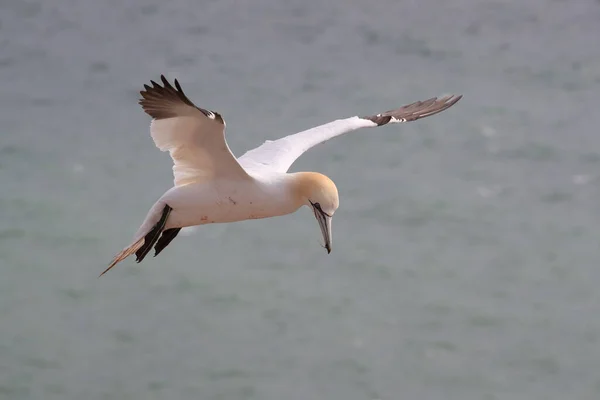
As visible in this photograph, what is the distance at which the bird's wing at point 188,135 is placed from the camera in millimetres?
10805

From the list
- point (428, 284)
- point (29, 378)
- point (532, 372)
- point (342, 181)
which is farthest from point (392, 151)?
point (29, 378)

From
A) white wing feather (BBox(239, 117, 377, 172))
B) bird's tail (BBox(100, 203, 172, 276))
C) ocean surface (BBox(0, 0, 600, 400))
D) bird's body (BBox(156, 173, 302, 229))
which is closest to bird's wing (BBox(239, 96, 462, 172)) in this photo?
white wing feather (BBox(239, 117, 377, 172))

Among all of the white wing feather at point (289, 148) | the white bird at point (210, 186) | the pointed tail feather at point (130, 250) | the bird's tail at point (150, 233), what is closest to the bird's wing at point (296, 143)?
the white wing feather at point (289, 148)

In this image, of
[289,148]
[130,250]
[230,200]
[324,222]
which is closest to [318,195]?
[324,222]

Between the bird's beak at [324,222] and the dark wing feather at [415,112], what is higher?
the dark wing feather at [415,112]

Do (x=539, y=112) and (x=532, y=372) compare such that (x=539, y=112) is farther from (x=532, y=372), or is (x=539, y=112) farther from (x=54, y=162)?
(x=54, y=162)

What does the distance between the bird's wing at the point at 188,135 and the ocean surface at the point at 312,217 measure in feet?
32.8

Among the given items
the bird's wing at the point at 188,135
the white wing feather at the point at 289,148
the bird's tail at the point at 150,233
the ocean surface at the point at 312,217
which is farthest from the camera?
the ocean surface at the point at 312,217

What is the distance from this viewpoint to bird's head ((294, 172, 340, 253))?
11.3 m

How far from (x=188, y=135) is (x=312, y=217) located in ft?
42.1

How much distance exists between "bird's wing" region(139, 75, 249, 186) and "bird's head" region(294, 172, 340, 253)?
44 cm

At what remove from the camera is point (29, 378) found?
2148cm

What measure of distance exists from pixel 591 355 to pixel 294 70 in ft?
25.6

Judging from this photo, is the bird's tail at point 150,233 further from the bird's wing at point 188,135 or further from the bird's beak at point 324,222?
the bird's beak at point 324,222
